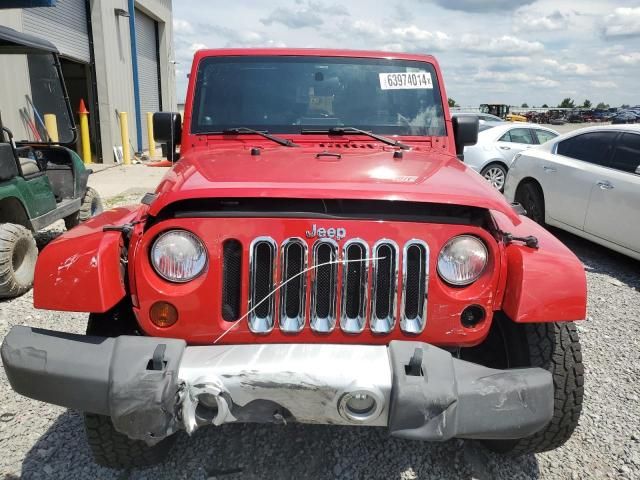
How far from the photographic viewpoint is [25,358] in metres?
1.95

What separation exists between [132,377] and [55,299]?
460 millimetres

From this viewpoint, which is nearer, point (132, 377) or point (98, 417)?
point (132, 377)

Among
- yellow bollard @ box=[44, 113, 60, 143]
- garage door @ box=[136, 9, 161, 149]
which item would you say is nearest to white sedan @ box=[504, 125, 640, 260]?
yellow bollard @ box=[44, 113, 60, 143]

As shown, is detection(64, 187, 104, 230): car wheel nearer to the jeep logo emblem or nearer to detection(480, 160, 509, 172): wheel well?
the jeep logo emblem

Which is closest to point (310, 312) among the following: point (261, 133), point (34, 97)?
point (261, 133)

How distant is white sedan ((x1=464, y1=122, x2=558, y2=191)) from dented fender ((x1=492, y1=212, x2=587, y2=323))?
846 centimetres

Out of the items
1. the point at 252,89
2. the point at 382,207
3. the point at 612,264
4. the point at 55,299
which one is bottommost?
the point at 612,264

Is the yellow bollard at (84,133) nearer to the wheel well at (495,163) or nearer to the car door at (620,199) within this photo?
the wheel well at (495,163)

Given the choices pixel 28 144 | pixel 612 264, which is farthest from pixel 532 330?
pixel 28 144

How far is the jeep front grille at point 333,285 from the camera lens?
2.03 metres

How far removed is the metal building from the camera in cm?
1145

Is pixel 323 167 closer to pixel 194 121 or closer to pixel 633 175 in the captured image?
pixel 194 121

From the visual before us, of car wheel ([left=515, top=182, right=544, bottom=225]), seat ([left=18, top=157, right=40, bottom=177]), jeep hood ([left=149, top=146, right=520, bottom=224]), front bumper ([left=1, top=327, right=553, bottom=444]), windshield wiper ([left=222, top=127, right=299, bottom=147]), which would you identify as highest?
windshield wiper ([left=222, top=127, right=299, bottom=147])

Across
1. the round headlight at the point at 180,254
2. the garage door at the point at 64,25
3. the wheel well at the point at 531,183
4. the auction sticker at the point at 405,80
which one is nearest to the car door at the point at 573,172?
the wheel well at the point at 531,183
